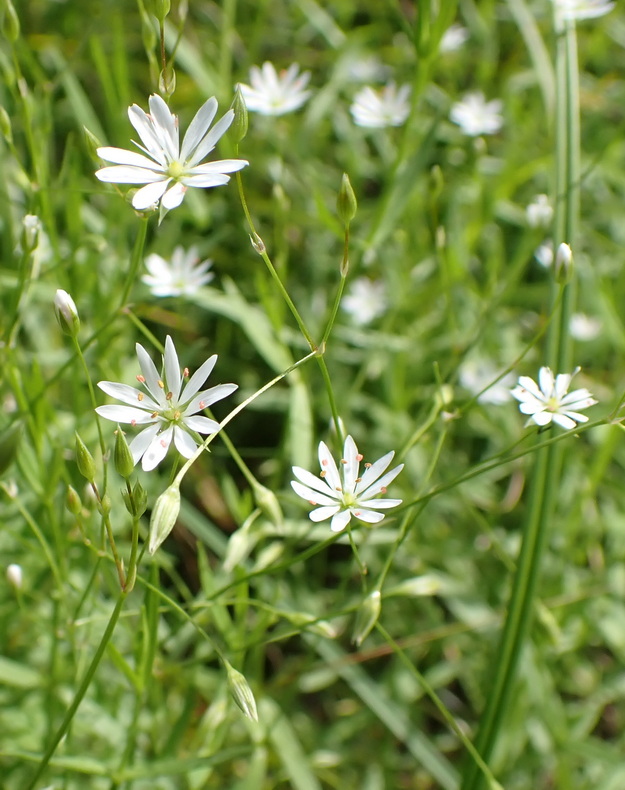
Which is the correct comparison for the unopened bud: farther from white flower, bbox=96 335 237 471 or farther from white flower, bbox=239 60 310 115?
white flower, bbox=239 60 310 115

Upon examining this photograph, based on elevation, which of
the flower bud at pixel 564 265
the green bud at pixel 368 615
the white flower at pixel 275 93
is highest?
the white flower at pixel 275 93

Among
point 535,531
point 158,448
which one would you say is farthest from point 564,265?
point 158,448

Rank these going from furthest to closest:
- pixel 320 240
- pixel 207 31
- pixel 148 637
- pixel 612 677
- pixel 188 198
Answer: pixel 207 31, pixel 320 240, pixel 188 198, pixel 612 677, pixel 148 637

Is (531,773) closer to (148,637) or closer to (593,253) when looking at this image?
(148,637)

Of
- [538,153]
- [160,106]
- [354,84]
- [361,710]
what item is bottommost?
[361,710]

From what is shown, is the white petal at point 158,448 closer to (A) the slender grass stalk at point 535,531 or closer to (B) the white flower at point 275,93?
(A) the slender grass stalk at point 535,531

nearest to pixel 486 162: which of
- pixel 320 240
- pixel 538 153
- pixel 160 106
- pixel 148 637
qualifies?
pixel 538 153

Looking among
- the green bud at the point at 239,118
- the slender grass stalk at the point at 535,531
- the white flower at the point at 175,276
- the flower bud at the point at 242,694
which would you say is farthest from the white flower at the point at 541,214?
A: the flower bud at the point at 242,694
